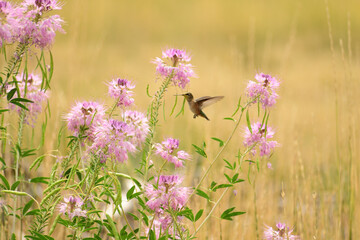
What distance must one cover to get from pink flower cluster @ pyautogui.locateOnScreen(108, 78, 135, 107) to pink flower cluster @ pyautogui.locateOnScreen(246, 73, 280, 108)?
0.38 m

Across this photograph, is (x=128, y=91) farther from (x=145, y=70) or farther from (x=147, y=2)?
(x=147, y=2)

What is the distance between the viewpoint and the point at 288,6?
1362cm

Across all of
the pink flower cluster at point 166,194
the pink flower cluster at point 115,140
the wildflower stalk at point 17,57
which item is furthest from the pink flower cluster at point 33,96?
Result: the pink flower cluster at point 166,194

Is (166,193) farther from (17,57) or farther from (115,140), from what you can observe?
(17,57)

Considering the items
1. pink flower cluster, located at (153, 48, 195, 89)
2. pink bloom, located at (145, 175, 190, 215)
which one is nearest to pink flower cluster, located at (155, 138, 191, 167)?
pink bloom, located at (145, 175, 190, 215)

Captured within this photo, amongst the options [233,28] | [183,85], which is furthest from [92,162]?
[233,28]

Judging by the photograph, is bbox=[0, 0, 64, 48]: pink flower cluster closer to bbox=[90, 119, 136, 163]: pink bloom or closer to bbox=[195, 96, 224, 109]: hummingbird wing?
bbox=[90, 119, 136, 163]: pink bloom

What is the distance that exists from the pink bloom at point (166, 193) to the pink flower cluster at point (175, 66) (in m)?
0.31

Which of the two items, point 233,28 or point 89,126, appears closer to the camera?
point 89,126

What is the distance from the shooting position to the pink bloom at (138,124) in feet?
4.53

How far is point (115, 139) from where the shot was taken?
130 centimetres

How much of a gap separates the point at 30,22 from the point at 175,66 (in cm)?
45

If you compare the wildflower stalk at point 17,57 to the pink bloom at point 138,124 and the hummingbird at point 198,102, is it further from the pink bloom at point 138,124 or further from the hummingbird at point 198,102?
the hummingbird at point 198,102

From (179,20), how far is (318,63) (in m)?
4.01
